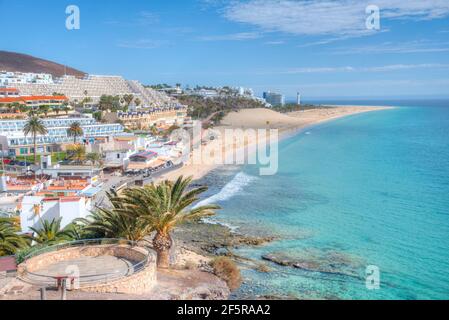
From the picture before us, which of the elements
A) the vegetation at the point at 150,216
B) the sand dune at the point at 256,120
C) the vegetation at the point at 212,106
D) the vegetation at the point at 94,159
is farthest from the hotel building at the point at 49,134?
the vegetation at the point at 212,106

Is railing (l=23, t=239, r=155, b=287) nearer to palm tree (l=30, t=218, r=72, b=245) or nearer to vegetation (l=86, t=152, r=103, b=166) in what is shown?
palm tree (l=30, t=218, r=72, b=245)

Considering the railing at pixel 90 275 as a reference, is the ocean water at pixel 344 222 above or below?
below

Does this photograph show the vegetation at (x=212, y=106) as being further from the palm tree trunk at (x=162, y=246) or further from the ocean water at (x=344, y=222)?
the palm tree trunk at (x=162, y=246)

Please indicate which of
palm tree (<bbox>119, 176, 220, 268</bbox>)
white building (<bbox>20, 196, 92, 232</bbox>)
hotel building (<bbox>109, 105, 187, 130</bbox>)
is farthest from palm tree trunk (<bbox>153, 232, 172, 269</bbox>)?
hotel building (<bbox>109, 105, 187, 130</bbox>)

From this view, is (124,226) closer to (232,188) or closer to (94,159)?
(232,188)

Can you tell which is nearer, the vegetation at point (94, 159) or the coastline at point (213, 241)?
the coastline at point (213, 241)

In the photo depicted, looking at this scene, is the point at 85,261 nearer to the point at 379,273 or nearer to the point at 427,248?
the point at 379,273
